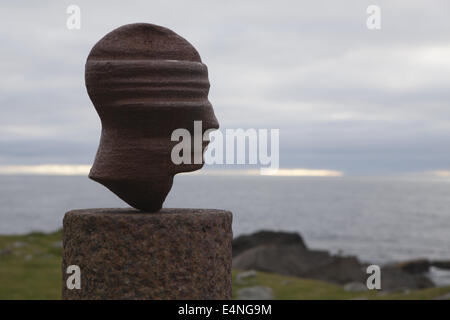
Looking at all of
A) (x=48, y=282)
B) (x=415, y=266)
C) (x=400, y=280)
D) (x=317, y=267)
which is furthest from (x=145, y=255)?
(x=415, y=266)

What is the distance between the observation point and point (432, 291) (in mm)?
12422

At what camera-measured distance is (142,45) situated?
584 centimetres

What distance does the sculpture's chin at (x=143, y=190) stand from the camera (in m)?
5.86

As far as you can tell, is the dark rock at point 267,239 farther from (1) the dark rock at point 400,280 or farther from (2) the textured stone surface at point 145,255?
(2) the textured stone surface at point 145,255

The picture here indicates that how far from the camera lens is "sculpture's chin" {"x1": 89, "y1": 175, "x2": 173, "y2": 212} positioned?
231 inches

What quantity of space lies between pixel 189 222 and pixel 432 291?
336 inches

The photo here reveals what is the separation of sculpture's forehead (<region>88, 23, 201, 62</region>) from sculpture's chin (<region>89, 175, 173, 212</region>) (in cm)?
121

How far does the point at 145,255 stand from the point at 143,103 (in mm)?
1423

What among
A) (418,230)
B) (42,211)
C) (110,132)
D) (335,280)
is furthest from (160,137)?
(42,211)

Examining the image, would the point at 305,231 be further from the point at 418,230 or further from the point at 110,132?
the point at 110,132

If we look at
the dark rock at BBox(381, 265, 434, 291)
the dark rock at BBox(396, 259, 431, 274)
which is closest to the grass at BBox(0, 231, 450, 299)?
the dark rock at BBox(381, 265, 434, 291)

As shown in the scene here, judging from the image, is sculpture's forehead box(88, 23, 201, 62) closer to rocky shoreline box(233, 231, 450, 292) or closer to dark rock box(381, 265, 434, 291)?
rocky shoreline box(233, 231, 450, 292)

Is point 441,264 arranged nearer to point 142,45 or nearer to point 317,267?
point 317,267

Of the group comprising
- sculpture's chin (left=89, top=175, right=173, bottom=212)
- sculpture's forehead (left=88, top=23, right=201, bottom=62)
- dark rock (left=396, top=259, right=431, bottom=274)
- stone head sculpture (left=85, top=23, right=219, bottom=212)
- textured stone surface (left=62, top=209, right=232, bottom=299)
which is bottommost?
dark rock (left=396, top=259, right=431, bottom=274)
